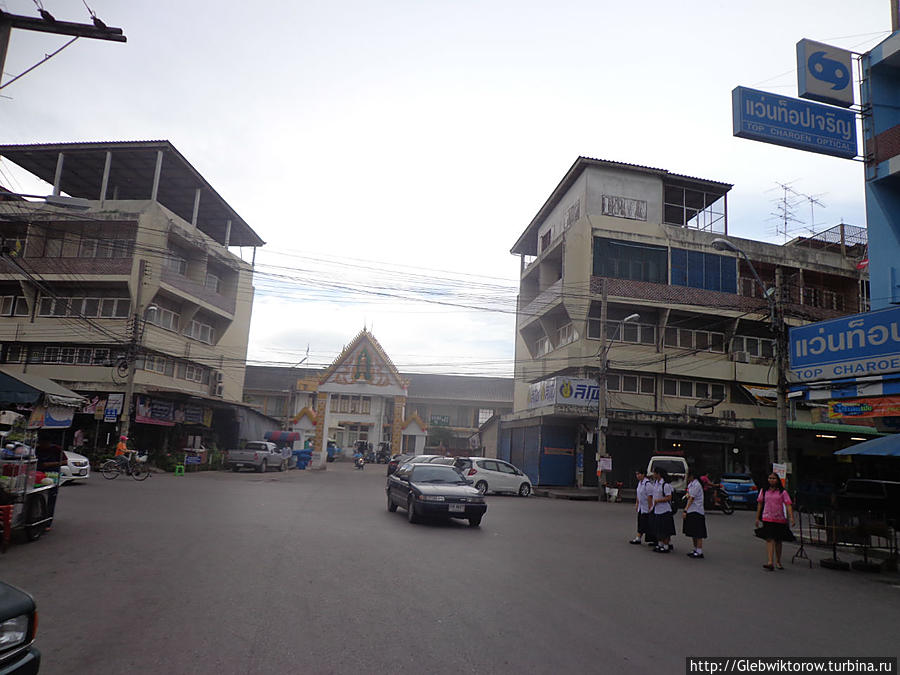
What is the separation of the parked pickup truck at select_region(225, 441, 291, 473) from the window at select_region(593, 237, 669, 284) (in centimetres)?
2113

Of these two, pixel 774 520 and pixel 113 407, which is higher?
pixel 113 407

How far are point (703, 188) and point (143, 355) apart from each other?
33206mm

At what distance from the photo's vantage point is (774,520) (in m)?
10.7

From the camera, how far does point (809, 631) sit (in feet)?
21.1

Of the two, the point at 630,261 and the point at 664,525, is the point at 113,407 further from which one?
the point at 630,261

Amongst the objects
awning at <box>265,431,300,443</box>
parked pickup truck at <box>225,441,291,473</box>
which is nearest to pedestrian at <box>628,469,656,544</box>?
parked pickup truck at <box>225,441,291,473</box>

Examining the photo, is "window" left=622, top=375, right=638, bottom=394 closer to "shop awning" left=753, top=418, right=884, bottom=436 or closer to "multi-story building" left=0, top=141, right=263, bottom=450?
"shop awning" left=753, top=418, right=884, bottom=436

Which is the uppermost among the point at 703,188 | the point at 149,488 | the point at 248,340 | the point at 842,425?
the point at 703,188

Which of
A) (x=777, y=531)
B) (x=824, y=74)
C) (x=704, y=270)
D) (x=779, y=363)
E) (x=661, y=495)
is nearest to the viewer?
(x=777, y=531)

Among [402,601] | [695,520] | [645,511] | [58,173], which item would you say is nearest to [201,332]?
[58,173]

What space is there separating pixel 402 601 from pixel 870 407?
1752 cm

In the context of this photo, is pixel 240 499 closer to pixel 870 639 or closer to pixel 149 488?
pixel 149 488

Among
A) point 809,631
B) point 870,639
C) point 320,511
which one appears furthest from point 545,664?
point 320,511

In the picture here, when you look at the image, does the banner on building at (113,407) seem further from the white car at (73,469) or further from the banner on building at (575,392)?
the banner on building at (575,392)
